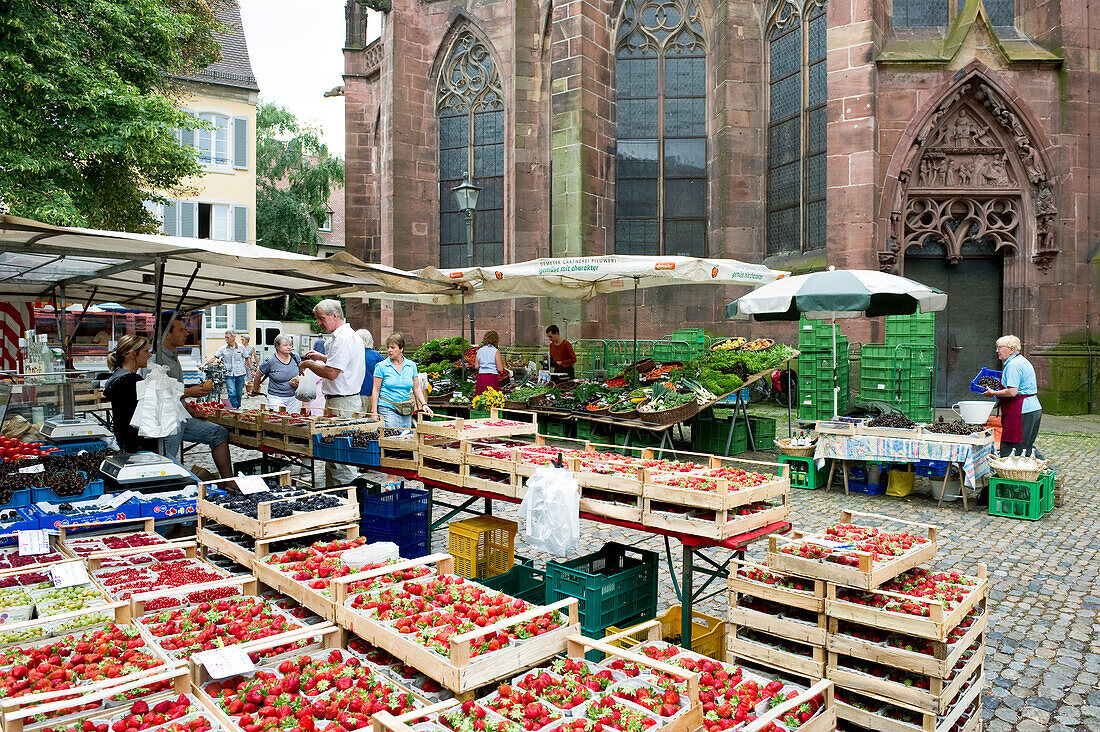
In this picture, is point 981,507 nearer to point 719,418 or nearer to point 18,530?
point 719,418

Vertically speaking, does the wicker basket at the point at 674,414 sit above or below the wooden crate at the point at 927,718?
above

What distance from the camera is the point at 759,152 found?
60.7ft

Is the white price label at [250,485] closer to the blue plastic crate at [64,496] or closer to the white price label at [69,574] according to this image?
the blue plastic crate at [64,496]

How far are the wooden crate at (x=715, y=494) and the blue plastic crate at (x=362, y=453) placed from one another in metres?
2.72

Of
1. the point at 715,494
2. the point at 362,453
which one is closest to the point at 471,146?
the point at 362,453

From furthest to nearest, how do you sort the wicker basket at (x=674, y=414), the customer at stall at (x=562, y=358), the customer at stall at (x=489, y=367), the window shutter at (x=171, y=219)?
the window shutter at (x=171, y=219), the customer at stall at (x=562, y=358), the customer at stall at (x=489, y=367), the wicker basket at (x=674, y=414)

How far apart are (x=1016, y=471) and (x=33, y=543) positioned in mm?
8986

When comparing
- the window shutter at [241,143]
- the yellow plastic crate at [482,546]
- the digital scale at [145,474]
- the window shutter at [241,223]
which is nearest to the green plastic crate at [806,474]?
the yellow plastic crate at [482,546]

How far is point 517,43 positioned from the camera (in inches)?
802

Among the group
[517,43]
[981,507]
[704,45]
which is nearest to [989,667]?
[981,507]

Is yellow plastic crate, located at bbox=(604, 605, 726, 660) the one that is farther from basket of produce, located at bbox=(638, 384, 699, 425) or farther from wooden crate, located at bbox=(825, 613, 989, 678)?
basket of produce, located at bbox=(638, 384, 699, 425)

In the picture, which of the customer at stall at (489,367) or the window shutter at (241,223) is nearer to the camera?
the customer at stall at (489,367)

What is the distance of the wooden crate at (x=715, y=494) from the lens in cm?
434

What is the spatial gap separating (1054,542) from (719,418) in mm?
5989
